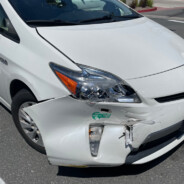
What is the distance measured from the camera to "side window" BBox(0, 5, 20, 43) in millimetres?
2322

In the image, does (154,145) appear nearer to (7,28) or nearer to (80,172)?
(80,172)

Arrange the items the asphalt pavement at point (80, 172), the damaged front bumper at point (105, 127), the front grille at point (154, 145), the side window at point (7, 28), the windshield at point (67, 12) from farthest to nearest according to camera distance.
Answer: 1. the windshield at point (67, 12)
2. the side window at point (7, 28)
3. the asphalt pavement at point (80, 172)
4. the front grille at point (154, 145)
5. the damaged front bumper at point (105, 127)

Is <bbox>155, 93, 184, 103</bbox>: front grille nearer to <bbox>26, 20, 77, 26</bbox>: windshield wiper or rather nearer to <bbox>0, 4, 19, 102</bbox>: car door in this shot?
<bbox>26, 20, 77, 26</bbox>: windshield wiper

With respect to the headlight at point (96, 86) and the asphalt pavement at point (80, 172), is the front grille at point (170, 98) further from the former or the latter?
the asphalt pavement at point (80, 172)

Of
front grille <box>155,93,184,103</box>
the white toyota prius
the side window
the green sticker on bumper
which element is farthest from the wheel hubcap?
front grille <box>155,93,184,103</box>

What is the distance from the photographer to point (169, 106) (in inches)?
77.7

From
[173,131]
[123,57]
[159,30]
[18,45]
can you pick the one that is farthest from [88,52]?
[159,30]

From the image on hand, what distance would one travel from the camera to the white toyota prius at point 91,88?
6.23 ft

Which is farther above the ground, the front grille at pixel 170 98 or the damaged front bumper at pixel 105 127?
the front grille at pixel 170 98

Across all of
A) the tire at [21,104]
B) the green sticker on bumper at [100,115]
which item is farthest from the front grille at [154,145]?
the tire at [21,104]

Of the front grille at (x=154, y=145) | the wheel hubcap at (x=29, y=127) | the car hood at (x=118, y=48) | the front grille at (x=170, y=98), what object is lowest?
the wheel hubcap at (x=29, y=127)

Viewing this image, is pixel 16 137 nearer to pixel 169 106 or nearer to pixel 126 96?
pixel 126 96

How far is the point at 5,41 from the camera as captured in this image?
2.40 metres

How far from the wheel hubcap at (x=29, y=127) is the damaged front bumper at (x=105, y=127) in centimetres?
37
